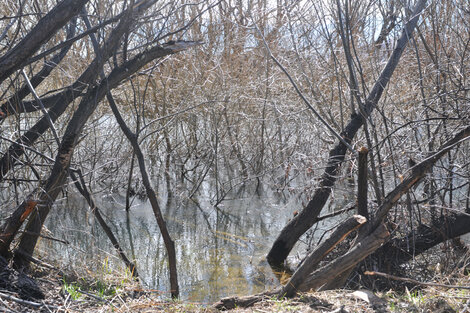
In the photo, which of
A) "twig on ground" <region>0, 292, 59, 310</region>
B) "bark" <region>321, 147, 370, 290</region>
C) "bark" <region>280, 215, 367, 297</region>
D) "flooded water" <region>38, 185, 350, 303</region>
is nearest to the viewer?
"twig on ground" <region>0, 292, 59, 310</region>

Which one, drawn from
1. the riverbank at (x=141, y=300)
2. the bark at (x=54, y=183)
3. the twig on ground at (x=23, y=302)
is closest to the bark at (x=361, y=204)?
the riverbank at (x=141, y=300)

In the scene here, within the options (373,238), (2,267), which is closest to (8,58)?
(2,267)

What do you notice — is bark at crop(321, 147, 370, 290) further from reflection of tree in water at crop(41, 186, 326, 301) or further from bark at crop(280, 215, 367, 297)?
reflection of tree in water at crop(41, 186, 326, 301)

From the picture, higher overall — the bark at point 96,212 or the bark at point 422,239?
the bark at point 96,212

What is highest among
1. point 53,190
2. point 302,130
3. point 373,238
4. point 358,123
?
point 302,130

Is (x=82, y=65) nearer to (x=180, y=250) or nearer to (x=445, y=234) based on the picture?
(x=180, y=250)

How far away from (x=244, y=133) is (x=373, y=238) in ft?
21.8

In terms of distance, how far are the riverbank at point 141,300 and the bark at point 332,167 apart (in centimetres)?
210

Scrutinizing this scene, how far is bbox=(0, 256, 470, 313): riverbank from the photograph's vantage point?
3.54 metres

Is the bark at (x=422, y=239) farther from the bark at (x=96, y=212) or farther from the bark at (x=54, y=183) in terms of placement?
the bark at (x=54, y=183)

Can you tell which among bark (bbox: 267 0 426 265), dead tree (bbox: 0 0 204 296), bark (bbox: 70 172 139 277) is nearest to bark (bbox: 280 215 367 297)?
bark (bbox: 70 172 139 277)

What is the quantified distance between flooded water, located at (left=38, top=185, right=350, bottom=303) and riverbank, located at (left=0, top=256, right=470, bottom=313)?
58 cm

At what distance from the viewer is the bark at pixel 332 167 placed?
5963 mm

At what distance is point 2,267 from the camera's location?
13.3ft
